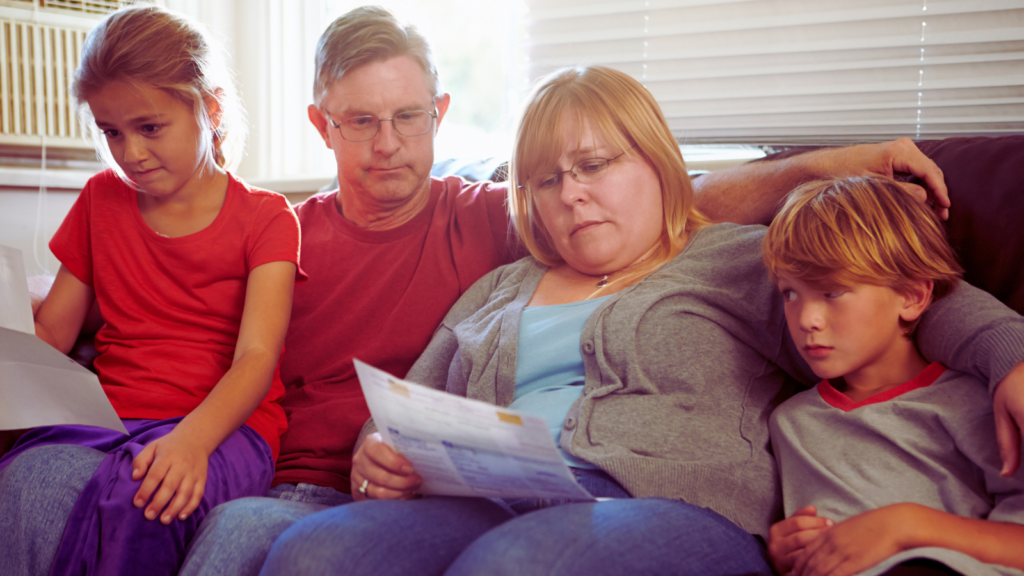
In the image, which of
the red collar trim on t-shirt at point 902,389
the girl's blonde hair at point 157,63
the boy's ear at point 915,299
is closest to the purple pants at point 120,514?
the girl's blonde hair at point 157,63

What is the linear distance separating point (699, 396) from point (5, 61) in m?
2.55

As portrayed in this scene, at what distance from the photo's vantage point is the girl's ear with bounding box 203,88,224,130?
1272mm

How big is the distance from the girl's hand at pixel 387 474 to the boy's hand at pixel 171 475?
0.24 metres

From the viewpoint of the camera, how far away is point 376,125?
1411mm

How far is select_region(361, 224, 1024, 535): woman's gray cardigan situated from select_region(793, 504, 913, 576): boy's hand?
15 cm

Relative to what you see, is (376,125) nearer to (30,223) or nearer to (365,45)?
(365,45)

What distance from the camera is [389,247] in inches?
56.7

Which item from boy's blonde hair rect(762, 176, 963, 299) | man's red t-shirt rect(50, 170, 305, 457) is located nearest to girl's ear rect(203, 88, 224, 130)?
man's red t-shirt rect(50, 170, 305, 457)

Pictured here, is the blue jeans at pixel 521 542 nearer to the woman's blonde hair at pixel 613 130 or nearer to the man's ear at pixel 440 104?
the woman's blonde hair at pixel 613 130

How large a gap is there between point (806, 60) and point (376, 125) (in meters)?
1.13

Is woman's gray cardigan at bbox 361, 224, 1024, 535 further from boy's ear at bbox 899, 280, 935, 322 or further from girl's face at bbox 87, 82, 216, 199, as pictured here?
girl's face at bbox 87, 82, 216, 199

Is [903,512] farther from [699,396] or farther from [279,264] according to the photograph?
[279,264]

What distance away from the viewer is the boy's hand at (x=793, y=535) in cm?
85

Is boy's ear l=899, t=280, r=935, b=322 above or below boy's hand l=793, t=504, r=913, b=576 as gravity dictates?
above
